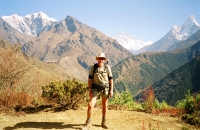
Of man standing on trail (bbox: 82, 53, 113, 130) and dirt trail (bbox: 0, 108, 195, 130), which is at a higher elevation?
man standing on trail (bbox: 82, 53, 113, 130)

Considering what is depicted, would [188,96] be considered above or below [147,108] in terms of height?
above

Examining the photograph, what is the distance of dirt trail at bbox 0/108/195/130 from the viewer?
7.06 meters

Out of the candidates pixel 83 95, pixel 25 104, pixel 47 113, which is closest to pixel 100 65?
pixel 83 95

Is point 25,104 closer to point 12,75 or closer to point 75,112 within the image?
point 12,75

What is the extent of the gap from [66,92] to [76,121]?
1870 mm

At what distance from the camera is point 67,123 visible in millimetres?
7367

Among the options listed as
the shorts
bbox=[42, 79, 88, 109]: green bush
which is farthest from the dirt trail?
the shorts

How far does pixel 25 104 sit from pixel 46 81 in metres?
1.53

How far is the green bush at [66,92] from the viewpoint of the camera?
902 centimetres

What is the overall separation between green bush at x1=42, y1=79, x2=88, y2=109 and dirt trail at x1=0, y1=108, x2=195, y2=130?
613 mm

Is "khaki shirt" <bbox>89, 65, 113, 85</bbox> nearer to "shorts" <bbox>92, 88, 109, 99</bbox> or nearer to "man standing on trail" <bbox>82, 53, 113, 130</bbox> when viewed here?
"man standing on trail" <bbox>82, 53, 113, 130</bbox>

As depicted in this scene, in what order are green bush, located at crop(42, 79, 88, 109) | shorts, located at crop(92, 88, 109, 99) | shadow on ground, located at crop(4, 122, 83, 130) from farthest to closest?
green bush, located at crop(42, 79, 88, 109) < shadow on ground, located at crop(4, 122, 83, 130) < shorts, located at crop(92, 88, 109, 99)

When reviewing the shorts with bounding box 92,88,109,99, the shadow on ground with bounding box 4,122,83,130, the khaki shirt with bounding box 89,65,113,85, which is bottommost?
the shadow on ground with bounding box 4,122,83,130

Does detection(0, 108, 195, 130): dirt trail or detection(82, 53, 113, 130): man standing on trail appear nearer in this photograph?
detection(82, 53, 113, 130): man standing on trail
